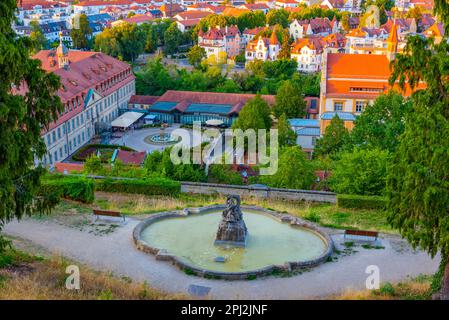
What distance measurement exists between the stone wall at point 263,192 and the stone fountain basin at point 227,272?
3.16 m

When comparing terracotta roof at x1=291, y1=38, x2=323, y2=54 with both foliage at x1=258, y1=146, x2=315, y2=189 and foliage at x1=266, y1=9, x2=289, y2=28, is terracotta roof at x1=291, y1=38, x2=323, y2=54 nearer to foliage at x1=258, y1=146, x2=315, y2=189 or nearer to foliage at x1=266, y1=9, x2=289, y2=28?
foliage at x1=266, y1=9, x2=289, y2=28

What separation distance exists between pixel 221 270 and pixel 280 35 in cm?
7466

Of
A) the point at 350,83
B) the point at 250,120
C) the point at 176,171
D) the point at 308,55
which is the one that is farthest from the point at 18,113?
the point at 308,55

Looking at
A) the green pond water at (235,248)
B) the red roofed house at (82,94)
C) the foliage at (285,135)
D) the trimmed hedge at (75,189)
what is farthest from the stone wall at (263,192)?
the red roofed house at (82,94)

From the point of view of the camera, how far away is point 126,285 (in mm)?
15617

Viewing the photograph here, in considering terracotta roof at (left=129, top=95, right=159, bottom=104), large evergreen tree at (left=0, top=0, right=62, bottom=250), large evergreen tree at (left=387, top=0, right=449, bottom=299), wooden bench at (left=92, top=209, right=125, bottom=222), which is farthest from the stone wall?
terracotta roof at (left=129, top=95, right=159, bottom=104)

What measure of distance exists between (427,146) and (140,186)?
52.8 feet

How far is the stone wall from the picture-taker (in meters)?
26.4

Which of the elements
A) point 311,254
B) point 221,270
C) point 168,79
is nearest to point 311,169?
point 311,254

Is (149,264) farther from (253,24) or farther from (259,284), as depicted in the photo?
(253,24)

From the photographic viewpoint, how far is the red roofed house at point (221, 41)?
87.6 m

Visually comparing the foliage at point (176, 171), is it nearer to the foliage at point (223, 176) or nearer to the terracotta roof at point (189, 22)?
the foliage at point (223, 176)

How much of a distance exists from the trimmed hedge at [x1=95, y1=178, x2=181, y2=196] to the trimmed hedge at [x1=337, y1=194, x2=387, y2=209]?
24.8 ft

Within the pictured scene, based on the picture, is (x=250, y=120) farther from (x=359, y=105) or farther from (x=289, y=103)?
(x=359, y=105)
